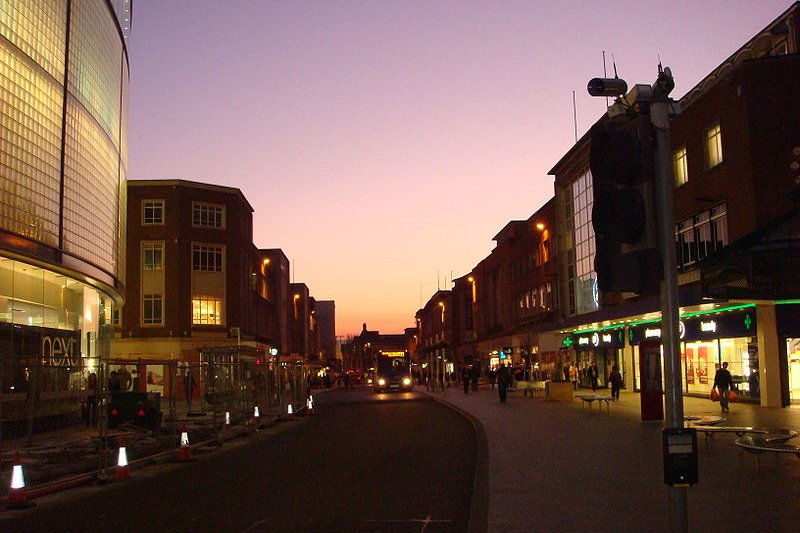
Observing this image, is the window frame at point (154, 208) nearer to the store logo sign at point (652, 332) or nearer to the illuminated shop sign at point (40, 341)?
the illuminated shop sign at point (40, 341)

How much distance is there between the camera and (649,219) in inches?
203

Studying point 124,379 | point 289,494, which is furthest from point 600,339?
point 289,494

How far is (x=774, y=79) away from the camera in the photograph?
28.4 m

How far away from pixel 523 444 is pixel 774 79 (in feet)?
55.6

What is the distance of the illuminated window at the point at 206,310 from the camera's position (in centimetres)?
5891

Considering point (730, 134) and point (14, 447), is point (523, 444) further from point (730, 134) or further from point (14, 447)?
point (730, 134)

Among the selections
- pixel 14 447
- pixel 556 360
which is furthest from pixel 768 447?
pixel 556 360

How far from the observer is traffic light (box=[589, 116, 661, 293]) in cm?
514

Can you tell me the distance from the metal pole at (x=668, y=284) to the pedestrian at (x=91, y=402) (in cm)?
1544

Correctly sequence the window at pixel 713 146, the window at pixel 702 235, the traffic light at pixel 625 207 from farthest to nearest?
the window at pixel 713 146 → the window at pixel 702 235 → the traffic light at pixel 625 207

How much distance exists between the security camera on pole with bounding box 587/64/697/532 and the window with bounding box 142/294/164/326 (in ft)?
181

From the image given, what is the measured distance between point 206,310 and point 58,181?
3088cm

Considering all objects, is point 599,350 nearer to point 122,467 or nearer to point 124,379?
point 124,379

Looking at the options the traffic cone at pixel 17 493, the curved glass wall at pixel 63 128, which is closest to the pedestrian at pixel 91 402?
the traffic cone at pixel 17 493
